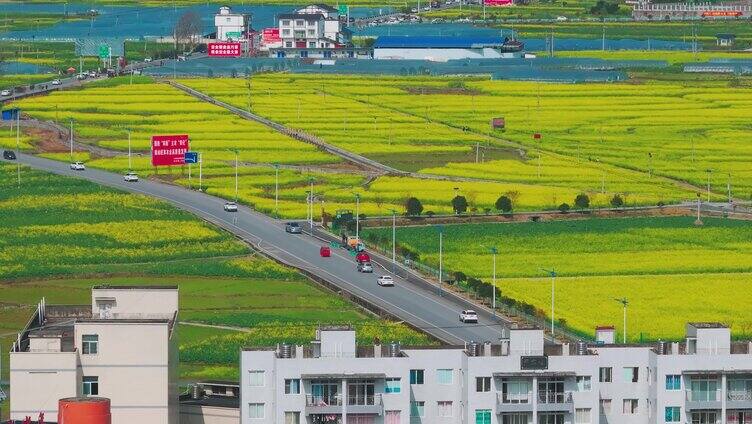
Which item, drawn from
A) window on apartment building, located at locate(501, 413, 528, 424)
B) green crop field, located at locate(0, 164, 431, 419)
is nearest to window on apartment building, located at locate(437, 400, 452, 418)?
window on apartment building, located at locate(501, 413, 528, 424)

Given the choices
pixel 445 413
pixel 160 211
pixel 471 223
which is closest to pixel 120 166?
pixel 160 211

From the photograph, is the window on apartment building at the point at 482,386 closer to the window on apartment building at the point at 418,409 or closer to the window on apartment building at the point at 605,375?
the window on apartment building at the point at 418,409

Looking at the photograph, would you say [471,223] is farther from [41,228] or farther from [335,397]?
[335,397]

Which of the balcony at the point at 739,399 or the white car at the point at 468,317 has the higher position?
the balcony at the point at 739,399

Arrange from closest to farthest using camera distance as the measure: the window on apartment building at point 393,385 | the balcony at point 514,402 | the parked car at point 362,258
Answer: the window on apartment building at point 393,385 < the balcony at point 514,402 < the parked car at point 362,258

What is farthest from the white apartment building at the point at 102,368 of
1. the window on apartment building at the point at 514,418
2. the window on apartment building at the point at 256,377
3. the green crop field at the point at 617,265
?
the green crop field at the point at 617,265

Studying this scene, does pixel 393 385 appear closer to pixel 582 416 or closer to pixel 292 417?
pixel 292 417

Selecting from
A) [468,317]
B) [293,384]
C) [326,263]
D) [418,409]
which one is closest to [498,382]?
[418,409]
